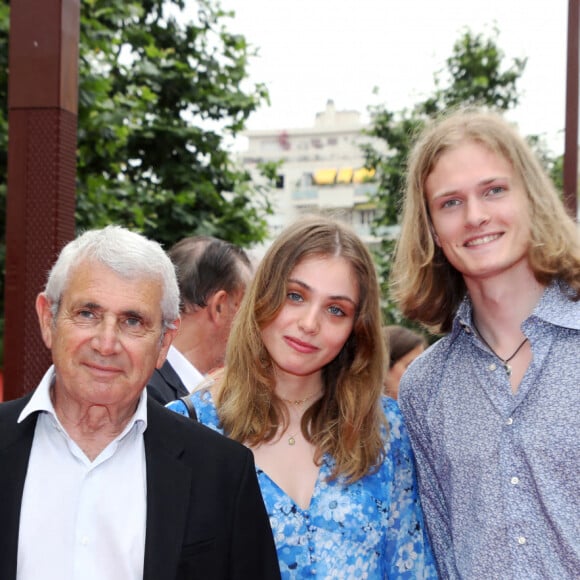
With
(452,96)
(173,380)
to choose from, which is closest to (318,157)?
(452,96)

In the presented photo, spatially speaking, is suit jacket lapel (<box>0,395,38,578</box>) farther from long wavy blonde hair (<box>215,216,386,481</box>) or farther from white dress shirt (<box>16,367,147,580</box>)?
long wavy blonde hair (<box>215,216,386,481</box>)

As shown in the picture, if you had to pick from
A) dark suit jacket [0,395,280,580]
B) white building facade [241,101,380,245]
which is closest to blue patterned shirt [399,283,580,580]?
dark suit jacket [0,395,280,580]

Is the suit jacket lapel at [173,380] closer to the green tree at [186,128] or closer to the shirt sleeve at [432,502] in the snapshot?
the shirt sleeve at [432,502]

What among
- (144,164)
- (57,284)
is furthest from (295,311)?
(144,164)

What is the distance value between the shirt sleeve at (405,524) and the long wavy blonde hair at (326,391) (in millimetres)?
83

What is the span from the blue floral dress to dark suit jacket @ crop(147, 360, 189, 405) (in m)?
0.65

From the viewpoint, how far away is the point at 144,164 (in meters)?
10.8

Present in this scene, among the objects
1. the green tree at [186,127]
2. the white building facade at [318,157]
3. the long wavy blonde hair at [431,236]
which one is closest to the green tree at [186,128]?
the green tree at [186,127]

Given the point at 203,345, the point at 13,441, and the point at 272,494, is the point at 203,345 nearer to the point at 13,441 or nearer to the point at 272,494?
the point at 272,494

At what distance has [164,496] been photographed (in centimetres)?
223

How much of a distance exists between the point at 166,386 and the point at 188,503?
1.47 m

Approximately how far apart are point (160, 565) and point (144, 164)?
902 centimetres

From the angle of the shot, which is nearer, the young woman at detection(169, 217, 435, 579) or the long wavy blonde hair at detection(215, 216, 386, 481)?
the young woman at detection(169, 217, 435, 579)

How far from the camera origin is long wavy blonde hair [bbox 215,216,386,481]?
9.14 ft
